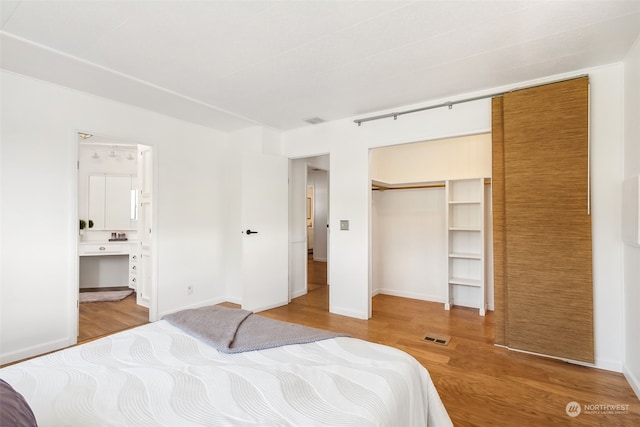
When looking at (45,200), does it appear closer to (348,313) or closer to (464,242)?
(348,313)

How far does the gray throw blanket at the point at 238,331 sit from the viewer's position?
1.58 metres

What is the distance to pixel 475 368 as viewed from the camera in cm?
255

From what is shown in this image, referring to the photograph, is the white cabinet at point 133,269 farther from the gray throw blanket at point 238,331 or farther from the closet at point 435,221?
the closet at point 435,221

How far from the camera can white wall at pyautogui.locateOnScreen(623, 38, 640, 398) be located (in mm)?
2236

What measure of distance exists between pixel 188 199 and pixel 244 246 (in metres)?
1.00

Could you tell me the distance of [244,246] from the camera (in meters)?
3.98

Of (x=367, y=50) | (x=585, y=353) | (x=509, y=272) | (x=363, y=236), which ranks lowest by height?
(x=585, y=353)

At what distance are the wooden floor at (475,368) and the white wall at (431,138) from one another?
360mm

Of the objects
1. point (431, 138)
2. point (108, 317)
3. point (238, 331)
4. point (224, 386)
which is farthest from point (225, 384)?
point (108, 317)

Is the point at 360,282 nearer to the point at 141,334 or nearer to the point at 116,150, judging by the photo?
the point at 141,334

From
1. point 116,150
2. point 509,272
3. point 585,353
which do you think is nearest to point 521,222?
point 509,272

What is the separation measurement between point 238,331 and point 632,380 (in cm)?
285

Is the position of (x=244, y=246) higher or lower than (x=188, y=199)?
lower

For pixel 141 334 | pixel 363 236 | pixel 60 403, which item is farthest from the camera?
pixel 363 236
